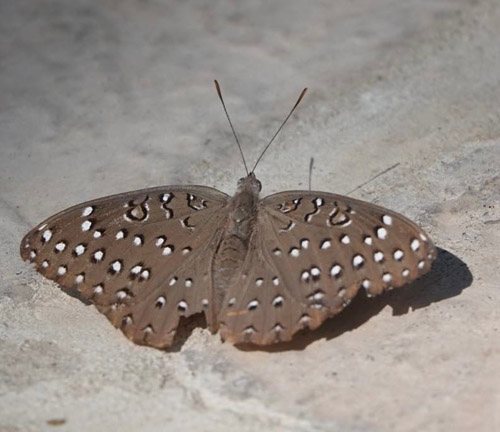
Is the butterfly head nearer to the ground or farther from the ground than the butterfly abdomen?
farther from the ground

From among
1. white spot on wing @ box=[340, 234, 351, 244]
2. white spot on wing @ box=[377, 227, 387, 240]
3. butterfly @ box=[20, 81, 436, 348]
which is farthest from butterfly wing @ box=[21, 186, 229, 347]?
white spot on wing @ box=[377, 227, 387, 240]

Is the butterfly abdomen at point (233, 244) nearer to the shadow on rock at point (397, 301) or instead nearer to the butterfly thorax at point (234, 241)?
the butterfly thorax at point (234, 241)

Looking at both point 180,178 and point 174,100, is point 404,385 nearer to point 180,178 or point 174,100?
point 180,178

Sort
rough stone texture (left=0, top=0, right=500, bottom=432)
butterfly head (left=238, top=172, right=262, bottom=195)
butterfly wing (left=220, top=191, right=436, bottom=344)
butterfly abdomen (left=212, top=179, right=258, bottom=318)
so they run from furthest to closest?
butterfly head (left=238, top=172, right=262, bottom=195) < butterfly abdomen (left=212, top=179, right=258, bottom=318) < butterfly wing (left=220, top=191, right=436, bottom=344) < rough stone texture (left=0, top=0, right=500, bottom=432)

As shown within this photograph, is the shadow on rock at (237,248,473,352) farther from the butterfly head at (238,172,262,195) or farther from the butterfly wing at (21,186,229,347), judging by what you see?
the butterfly head at (238,172,262,195)

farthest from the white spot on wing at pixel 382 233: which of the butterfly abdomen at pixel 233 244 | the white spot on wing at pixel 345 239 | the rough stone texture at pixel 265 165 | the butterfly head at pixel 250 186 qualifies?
the butterfly head at pixel 250 186

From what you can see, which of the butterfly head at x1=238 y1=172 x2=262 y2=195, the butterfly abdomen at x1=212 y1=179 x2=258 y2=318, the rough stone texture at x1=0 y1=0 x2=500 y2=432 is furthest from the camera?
the butterfly head at x1=238 y1=172 x2=262 y2=195
